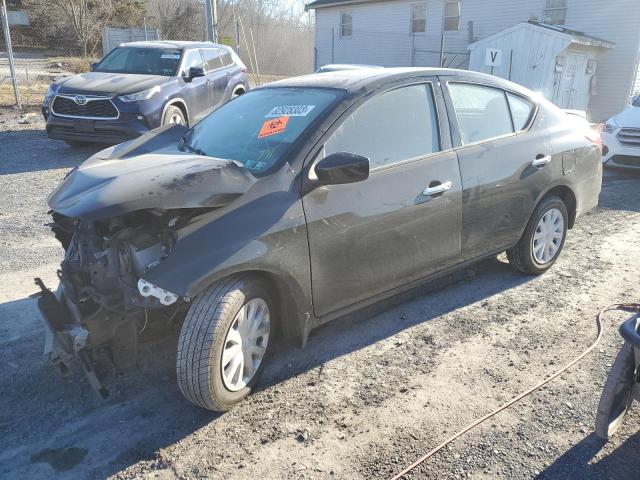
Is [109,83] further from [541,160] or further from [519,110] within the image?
[541,160]

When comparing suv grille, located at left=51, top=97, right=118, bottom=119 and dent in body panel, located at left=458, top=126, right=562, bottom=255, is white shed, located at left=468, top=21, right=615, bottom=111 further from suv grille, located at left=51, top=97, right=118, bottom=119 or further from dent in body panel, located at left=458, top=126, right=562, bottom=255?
dent in body panel, located at left=458, top=126, right=562, bottom=255

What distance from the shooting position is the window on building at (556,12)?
59.5 feet

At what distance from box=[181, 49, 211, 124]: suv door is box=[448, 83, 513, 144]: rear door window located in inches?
243

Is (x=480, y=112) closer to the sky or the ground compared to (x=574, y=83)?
closer to the sky

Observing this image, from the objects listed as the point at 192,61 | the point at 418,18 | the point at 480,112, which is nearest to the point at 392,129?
the point at 480,112

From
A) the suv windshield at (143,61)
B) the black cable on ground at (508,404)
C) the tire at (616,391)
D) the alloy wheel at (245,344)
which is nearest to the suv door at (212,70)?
the suv windshield at (143,61)

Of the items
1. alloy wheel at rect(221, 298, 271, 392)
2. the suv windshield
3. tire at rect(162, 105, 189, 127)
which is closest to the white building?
the suv windshield

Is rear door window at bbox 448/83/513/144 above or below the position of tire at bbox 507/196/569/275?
above

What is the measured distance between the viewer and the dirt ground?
2.51 metres

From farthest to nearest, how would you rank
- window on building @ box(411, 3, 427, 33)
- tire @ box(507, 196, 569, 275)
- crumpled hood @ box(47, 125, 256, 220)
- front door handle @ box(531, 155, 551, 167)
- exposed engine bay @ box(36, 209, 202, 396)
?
window on building @ box(411, 3, 427, 33)
tire @ box(507, 196, 569, 275)
front door handle @ box(531, 155, 551, 167)
exposed engine bay @ box(36, 209, 202, 396)
crumpled hood @ box(47, 125, 256, 220)

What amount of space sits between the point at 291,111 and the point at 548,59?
1498cm

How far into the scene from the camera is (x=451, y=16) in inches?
840

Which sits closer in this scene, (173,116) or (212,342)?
(212,342)

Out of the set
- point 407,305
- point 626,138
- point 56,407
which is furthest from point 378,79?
point 626,138
